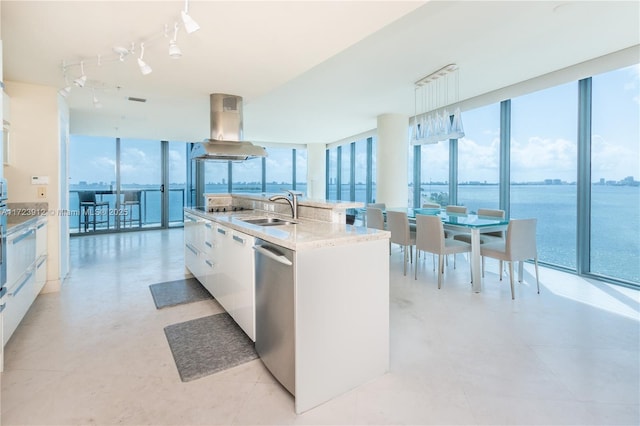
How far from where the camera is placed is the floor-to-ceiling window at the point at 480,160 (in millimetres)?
5055

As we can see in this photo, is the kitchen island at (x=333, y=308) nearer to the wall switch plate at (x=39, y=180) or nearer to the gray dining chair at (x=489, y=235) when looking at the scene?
the gray dining chair at (x=489, y=235)

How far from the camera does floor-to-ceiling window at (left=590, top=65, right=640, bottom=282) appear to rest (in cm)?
353

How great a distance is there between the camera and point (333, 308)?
5.55ft

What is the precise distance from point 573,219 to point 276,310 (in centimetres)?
438

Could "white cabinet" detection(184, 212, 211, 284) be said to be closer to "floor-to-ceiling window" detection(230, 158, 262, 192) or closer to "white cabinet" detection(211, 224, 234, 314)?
"white cabinet" detection(211, 224, 234, 314)

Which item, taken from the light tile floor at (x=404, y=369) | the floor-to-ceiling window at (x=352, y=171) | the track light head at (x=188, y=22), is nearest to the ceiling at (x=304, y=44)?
the track light head at (x=188, y=22)

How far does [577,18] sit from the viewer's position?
Answer: 2762 mm

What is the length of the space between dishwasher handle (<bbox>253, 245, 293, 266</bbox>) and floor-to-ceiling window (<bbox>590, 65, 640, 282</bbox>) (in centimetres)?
423

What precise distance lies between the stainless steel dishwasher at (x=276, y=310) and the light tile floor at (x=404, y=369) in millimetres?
136

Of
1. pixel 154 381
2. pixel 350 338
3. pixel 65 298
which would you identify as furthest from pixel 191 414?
pixel 65 298

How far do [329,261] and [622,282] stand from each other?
3.96 meters

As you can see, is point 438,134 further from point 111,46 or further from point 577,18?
point 111,46

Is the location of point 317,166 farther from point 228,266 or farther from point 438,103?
point 228,266

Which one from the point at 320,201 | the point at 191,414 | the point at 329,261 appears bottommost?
the point at 191,414
